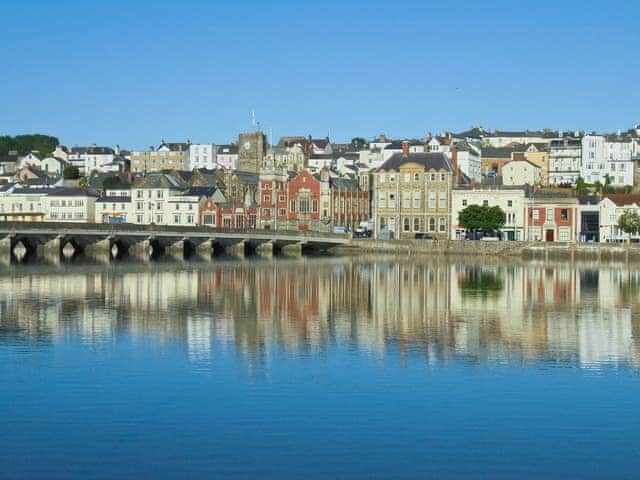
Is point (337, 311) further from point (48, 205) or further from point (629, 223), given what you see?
point (48, 205)

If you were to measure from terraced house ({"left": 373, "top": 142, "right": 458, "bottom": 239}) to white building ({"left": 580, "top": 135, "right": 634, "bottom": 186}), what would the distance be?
3429 centimetres

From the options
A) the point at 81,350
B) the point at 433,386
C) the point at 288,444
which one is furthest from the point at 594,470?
the point at 81,350

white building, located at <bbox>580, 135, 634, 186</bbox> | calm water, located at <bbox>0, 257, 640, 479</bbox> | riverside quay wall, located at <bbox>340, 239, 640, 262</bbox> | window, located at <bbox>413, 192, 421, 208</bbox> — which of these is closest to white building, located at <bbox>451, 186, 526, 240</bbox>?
window, located at <bbox>413, 192, 421, 208</bbox>

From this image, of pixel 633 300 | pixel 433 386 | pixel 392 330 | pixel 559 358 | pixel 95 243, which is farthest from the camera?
pixel 95 243

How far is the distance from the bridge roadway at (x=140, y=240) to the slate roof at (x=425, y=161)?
1249 centimetres

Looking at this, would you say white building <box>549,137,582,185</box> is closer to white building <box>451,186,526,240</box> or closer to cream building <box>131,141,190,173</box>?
white building <box>451,186,526,240</box>

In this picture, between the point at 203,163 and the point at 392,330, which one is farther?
the point at 203,163

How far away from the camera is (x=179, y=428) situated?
958 inches

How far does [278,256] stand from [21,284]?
37.3 meters

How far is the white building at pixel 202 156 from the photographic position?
580 ft

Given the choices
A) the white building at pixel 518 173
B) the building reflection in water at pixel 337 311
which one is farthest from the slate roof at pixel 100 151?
the building reflection in water at pixel 337 311

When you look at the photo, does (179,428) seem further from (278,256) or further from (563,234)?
(563,234)

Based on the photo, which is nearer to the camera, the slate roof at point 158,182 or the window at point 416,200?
the window at point 416,200

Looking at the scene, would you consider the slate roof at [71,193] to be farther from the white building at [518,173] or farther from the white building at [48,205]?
the white building at [518,173]
